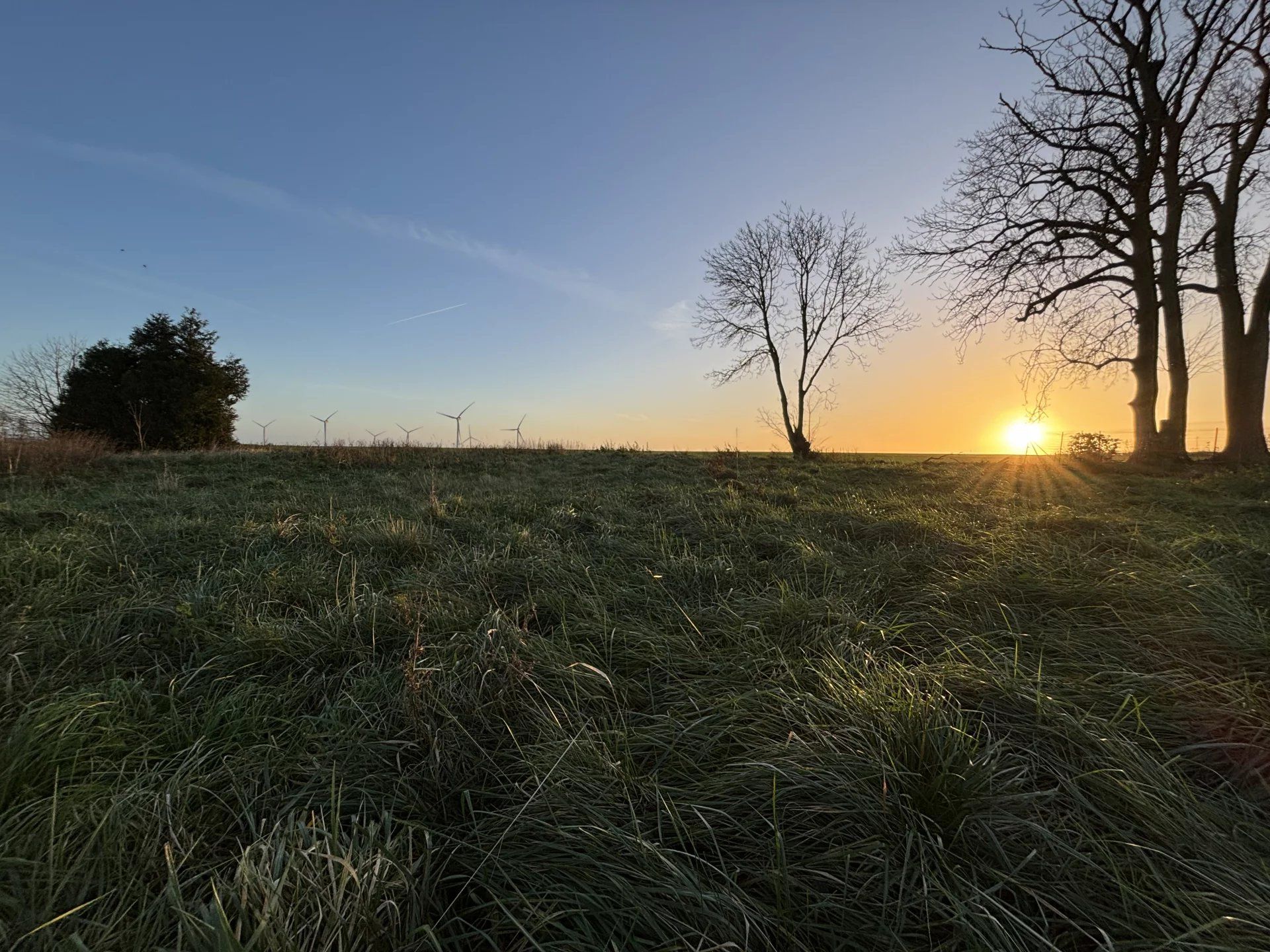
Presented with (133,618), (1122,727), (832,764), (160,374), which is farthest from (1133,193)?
(160,374)

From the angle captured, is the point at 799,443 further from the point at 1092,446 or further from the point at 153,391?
the point at 153,391

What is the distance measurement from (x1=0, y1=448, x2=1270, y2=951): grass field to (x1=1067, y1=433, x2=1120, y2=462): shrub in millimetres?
12690

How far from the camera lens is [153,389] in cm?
2139

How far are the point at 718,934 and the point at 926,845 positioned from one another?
1.93ft

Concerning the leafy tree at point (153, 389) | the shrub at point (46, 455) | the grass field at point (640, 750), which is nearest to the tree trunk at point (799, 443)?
the grass field at point (640, 750)

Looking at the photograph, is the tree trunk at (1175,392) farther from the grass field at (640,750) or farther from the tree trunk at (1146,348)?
the grass field at (640,750)

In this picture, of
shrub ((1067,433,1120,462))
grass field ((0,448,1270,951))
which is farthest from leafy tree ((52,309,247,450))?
shrub ((1067,433,1120,462))

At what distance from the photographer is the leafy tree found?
840 inches

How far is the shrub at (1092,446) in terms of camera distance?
13742 mm

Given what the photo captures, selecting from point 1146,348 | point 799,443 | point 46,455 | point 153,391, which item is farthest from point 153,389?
point 1146,348

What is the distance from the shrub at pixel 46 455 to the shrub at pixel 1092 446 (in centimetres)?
2403

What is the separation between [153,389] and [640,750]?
29.2 meters

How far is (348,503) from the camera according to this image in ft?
23.2

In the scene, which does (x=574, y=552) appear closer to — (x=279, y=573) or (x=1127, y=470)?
(x=279, y=573)
